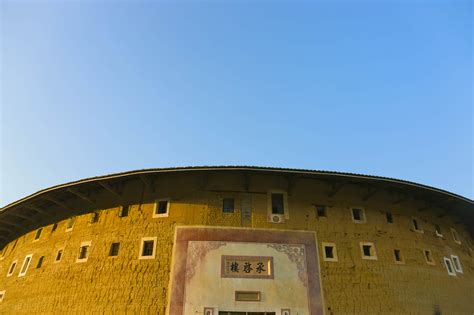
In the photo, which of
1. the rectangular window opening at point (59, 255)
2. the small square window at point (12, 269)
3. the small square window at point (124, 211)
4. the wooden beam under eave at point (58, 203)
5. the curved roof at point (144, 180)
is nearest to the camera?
the curved roof at point (144, 180)

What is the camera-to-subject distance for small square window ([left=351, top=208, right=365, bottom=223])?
1469cm

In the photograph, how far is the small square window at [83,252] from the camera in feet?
46.0

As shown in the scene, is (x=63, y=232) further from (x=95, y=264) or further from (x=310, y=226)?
(x=310, y=226)

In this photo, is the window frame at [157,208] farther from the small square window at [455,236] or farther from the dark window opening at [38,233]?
the small square window at [455,236]

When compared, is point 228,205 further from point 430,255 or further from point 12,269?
point 12,269

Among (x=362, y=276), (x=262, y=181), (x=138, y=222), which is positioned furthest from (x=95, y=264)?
(x=362, y=276)

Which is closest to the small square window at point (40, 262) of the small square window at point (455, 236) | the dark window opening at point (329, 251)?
the dark window opening at point (329, 251)

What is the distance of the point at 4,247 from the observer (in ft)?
63.6

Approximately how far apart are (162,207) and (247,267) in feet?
14.5

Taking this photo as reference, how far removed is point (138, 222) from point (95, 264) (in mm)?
2280

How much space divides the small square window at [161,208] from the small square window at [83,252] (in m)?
3.14

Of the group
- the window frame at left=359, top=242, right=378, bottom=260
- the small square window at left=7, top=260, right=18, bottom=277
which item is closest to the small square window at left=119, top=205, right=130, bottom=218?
the small square window at left=7, top=260, right=18, bottom=277

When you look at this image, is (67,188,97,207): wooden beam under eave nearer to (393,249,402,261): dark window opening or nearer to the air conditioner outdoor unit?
the air conditioner outdoor unit

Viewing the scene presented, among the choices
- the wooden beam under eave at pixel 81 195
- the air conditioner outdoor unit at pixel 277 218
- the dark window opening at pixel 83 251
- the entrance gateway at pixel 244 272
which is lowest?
the entrance gateway at pixel 244 272
